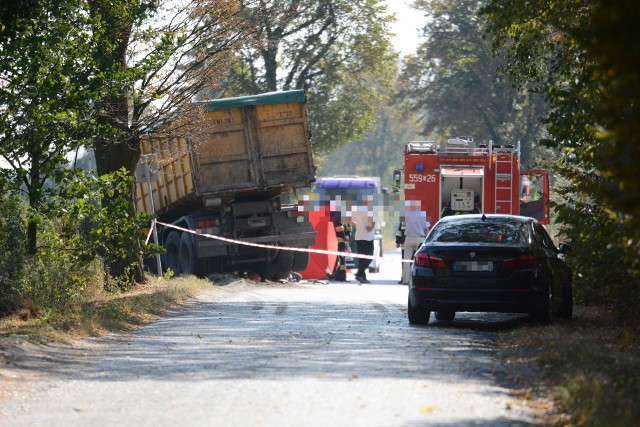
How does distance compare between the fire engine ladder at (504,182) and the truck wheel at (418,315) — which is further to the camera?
the fire engine ladder at (504,182)

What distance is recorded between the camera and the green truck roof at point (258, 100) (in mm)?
24359

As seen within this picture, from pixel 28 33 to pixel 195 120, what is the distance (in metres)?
6.08

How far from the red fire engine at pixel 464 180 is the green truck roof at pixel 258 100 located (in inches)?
222

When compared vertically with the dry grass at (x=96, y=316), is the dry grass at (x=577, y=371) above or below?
above

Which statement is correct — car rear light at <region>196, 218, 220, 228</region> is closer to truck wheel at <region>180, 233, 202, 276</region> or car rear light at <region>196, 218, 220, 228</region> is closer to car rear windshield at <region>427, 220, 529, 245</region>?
truck wheel at <region>180, 233, 202, 276</region>

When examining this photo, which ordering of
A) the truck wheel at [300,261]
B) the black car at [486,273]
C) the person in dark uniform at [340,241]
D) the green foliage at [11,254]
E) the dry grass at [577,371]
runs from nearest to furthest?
the dry grass at [577,371], the black car at [486,273], the green foliage at [11,254], the truck wheel at [300,261], the person in dark uniform at [340,241]

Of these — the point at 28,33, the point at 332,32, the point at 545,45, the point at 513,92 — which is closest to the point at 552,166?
the point at 545,45

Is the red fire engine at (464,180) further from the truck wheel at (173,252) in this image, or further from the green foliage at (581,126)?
the green foliage at (581,126)

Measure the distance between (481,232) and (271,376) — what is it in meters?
5.70

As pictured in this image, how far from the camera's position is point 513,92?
164ft

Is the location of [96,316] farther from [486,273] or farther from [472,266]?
[486,273]

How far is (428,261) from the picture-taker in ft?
49.3

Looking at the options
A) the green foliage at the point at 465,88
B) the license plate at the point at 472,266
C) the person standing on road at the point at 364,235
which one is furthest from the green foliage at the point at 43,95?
the green foliage at the point at 465,88

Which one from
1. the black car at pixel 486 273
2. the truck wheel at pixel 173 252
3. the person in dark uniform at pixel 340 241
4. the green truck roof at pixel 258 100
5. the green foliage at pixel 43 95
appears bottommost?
the person in dark uniform at pixel 340 241
